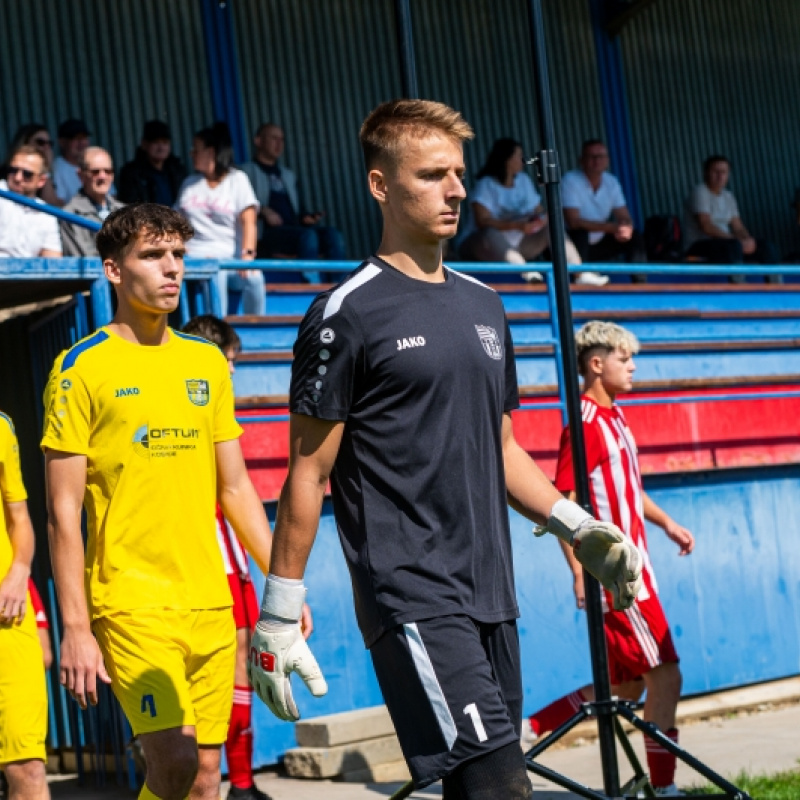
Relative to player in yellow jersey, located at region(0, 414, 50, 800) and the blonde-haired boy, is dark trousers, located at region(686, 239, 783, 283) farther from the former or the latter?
player in yellow jersey, located at region(0, 414, 50, 800)

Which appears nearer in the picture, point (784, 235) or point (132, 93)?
point (132, 93)

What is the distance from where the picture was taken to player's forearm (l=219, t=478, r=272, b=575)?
526 centimetres

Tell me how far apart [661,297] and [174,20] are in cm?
499

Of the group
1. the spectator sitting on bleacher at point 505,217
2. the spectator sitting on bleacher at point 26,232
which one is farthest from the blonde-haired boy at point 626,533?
the spectator sitting on bleacher at point 505,217

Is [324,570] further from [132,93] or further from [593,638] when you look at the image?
[132,93]

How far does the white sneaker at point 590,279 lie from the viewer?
10887 mm

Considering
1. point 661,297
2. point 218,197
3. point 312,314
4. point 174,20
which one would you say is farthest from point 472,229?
point 312,314

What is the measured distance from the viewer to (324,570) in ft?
28.6

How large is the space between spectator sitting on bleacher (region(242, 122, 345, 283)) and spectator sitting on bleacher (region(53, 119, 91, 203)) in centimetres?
129

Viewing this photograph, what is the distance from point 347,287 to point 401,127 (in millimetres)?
480

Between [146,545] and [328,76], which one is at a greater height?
[328,76]

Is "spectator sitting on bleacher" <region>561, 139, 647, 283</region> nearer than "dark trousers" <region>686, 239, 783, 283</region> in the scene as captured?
Yes

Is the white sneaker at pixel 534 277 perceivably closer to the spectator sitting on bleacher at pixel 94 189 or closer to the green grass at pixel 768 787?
the spectator sitting on bleacher at pixel 94 189

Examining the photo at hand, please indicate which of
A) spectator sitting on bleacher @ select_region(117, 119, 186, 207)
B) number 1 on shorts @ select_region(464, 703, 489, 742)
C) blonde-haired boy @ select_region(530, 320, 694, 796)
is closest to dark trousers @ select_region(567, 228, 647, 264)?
spectator sitting on bleacher @ select_region(117, 119, 186, 207)
